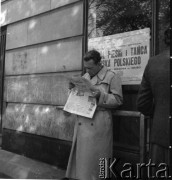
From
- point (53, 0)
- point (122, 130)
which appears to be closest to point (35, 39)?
point (53, 0)

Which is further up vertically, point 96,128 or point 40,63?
point 40,63

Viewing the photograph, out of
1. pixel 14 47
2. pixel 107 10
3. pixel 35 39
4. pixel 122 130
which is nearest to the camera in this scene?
pixel 122 130

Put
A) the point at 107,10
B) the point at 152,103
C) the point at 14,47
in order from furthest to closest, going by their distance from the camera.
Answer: the point at 14,47 < the point at 107,10 < the point at 152,103

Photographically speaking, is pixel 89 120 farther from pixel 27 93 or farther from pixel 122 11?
pixel 27 93

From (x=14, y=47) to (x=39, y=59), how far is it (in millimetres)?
1082

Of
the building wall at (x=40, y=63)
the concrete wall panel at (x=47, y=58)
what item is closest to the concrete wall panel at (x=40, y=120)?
the building wall at (x=40, y=63)

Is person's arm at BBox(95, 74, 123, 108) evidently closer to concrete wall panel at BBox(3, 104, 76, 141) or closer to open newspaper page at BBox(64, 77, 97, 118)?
open newspaper page at BBox(64, 77, 97, 118)

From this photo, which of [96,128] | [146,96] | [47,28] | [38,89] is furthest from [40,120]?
[146,96]

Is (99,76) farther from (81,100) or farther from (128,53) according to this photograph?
(128,53)

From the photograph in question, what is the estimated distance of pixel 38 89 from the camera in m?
6.64

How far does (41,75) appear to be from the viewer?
21.7 ft

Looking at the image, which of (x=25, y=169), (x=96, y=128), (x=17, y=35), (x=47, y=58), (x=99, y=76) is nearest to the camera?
(x=96, y=128)

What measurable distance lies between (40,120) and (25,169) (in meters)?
1.02

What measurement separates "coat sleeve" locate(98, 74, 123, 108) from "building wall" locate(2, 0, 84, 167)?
136 cm
